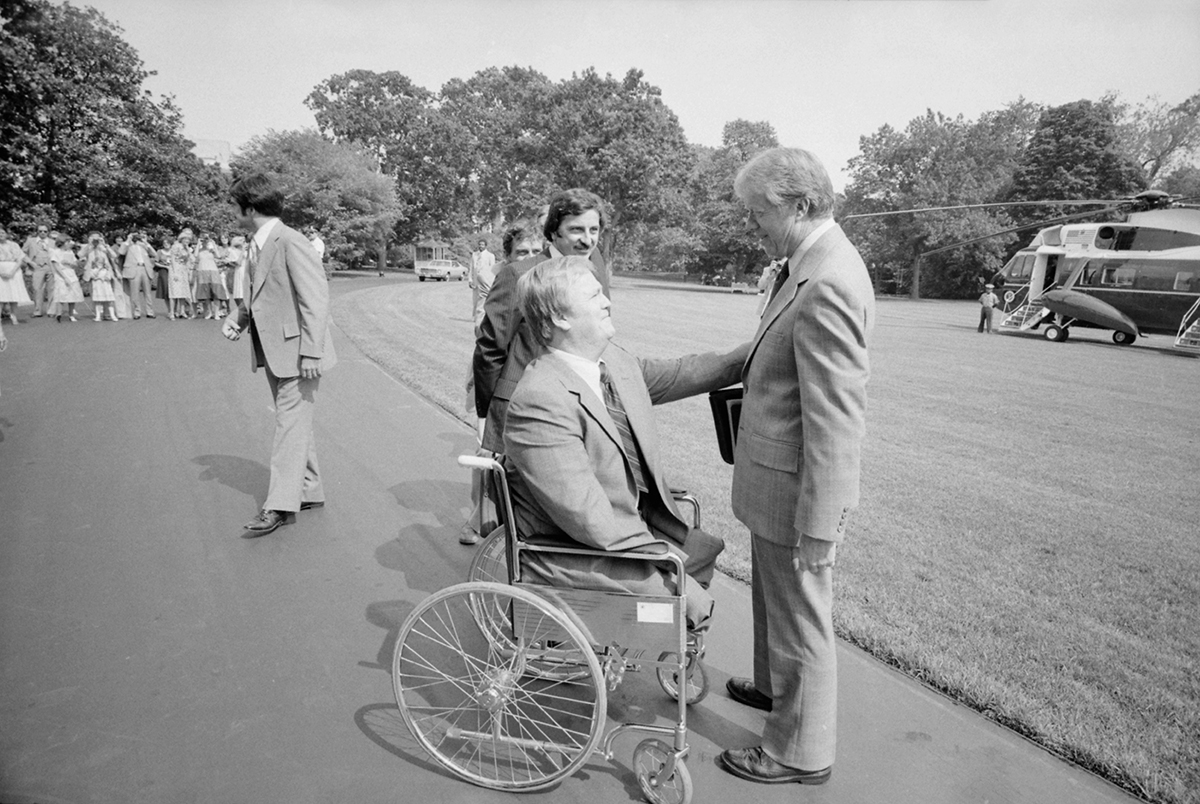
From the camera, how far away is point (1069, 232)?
25.1 metres

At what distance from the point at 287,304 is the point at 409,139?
70484 mm

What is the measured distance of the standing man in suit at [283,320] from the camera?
4.53 m

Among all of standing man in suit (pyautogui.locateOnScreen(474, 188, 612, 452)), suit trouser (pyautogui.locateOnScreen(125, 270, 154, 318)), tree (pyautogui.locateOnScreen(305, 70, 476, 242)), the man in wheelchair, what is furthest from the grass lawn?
tree (pyautogui.locateOnScreen(305, 70, 476, 242))

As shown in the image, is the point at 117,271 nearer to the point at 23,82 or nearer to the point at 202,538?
the point at 23,82

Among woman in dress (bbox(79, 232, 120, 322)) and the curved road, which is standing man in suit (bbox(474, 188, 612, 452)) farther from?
woman in dress (bbox(79, 232, 120, 322))

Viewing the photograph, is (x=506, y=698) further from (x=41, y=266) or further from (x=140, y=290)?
(x=41, y=266)

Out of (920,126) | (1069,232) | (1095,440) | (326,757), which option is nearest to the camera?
(326,757)

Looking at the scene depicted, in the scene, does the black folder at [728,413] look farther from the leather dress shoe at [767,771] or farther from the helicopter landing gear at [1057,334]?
the helicopter landing gear at [1057,334]

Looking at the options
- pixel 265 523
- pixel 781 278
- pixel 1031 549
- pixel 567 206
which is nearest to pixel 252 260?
pixel 265 523

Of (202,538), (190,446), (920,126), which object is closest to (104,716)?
(202,538)

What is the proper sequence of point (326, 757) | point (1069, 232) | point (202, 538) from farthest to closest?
1. point (1069, 232)
2. point (202, 538)
3. point (326, 757)

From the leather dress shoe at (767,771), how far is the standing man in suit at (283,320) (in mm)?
3381

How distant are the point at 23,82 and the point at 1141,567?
90.0 feet

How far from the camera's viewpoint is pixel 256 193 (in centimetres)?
445
